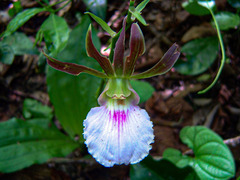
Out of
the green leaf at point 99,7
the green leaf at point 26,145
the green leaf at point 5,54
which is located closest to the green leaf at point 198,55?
the green leaf at point 99,7

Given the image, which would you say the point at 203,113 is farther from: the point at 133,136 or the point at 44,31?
the point at 44,31

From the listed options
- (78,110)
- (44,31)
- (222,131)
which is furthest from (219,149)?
(44,31)

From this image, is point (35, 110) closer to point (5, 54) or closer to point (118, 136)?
point (5, 54)

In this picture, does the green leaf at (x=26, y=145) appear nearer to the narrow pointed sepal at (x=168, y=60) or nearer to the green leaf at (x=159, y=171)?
the green leaf at (x=159, y=171)

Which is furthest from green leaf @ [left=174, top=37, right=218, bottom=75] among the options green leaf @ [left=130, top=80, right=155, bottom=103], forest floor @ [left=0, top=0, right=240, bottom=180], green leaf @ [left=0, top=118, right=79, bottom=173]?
green leaf @ [left=0, top=118, right=79, bottom=173]

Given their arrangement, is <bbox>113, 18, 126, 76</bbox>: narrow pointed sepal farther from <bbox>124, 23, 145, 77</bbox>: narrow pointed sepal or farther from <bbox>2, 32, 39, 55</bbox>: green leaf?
<bbox>2, 32, 39, 55</bbox>: green leaf

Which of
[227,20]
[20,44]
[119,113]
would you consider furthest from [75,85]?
[227,20]
